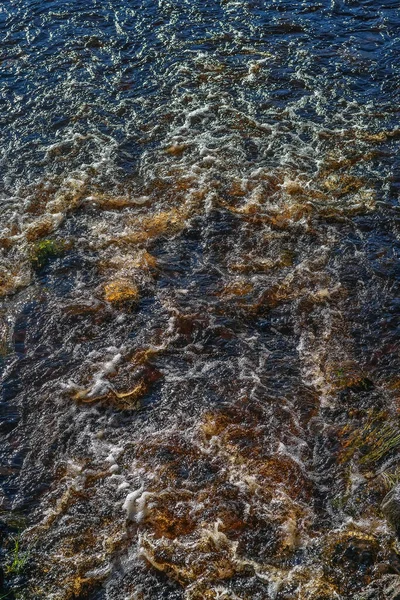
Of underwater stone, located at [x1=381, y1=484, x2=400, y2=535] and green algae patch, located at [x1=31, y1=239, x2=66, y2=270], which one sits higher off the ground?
green algae patch, located at [x1=31, y1=239, x2=66, y2=270]

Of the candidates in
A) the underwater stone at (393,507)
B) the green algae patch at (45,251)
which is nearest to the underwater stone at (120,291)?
the green algae patch at (45,251)

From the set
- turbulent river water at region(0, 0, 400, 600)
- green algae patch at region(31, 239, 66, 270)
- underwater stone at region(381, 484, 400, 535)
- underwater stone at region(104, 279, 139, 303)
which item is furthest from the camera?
green algae patch at region(31, 239, 66, 270)

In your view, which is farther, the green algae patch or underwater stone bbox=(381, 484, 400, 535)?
the green algae patch

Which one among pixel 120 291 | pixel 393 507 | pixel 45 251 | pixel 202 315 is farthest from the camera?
pixel 45 251

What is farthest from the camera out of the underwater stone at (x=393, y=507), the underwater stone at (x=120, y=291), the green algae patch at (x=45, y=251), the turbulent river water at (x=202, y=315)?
the green algae patch at (x=45, y=251)

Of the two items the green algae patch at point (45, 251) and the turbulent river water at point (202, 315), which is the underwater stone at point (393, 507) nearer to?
the turbulent river water at point (202, 315)

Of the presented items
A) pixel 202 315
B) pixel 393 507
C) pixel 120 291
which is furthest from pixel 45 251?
pixel 393 507

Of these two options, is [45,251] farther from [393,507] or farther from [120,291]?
[393,507]

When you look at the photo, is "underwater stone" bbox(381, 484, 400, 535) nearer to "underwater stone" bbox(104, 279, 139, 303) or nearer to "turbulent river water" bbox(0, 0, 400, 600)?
"turbulent river water" bbox(0, 0, 400, 600)

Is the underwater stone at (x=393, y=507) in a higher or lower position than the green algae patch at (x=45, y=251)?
lower

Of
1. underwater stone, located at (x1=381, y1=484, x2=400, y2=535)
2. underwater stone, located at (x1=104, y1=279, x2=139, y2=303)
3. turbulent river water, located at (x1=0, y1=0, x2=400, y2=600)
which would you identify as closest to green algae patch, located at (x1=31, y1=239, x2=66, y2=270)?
turbulent river water, located at (x1=0, y1=0, x2=400, y2=600)
